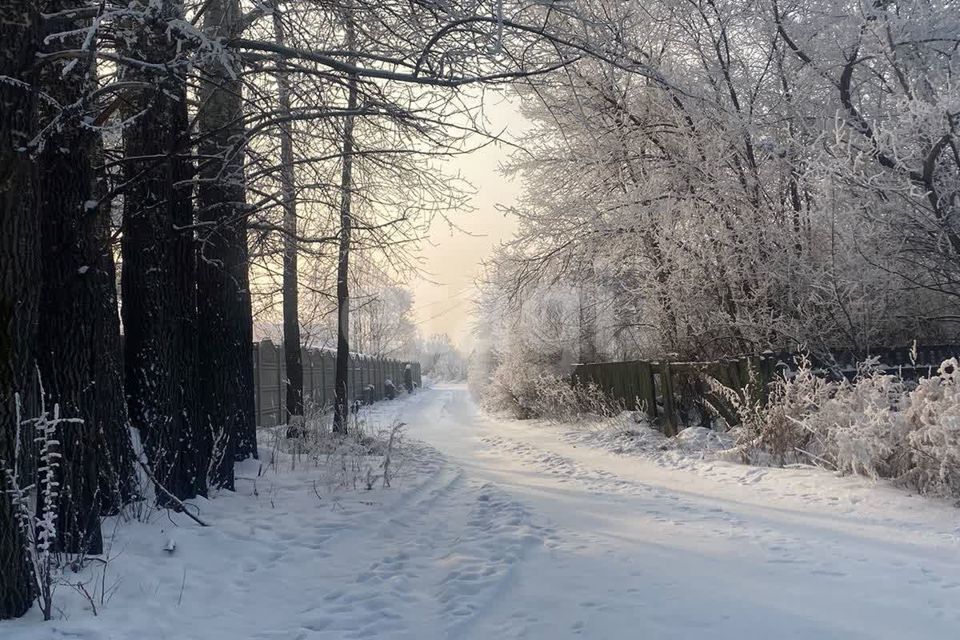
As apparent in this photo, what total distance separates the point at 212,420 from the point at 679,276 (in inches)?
318

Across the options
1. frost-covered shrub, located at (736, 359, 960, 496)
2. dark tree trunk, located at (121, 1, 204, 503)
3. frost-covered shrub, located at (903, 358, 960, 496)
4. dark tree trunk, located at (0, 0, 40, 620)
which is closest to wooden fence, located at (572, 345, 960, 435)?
frost-covered shrub, located at (736, 359, 960, 496)

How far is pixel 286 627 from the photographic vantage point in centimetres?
344

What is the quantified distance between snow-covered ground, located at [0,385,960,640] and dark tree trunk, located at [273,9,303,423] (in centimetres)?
291

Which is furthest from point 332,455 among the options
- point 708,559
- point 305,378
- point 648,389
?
point 305,378

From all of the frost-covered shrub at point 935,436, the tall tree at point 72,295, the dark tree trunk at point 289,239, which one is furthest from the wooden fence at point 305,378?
the frost-covered shrub at point 935,436

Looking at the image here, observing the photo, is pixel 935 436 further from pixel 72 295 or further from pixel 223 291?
pixel 223 291

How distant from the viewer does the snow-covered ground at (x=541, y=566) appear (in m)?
3.26

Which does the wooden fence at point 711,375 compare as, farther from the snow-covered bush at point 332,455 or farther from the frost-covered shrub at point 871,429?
the snow-covered bush at point 332,455

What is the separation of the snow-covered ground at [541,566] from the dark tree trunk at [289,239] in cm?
291

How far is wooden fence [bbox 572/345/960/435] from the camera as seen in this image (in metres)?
8.57

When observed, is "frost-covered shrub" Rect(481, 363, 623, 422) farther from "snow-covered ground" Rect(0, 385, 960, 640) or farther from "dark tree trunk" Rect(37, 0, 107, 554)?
"dark tree trunk" Rect(37, 0, 107, 554)

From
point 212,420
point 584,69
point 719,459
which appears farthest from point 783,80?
point 212,420

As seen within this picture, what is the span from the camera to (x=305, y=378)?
1911cm

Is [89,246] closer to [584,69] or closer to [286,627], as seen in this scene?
[286,627]
